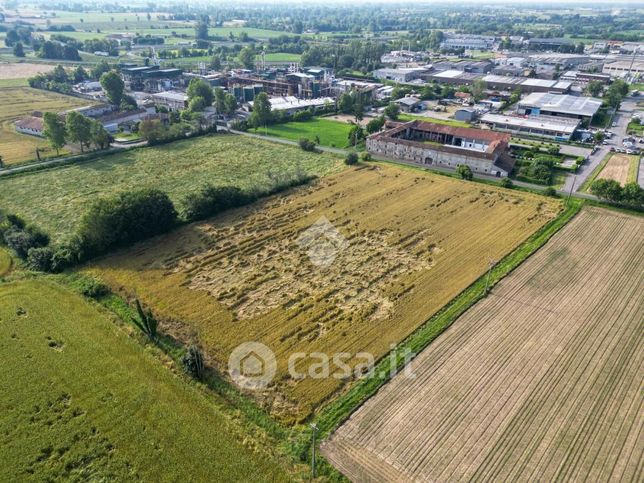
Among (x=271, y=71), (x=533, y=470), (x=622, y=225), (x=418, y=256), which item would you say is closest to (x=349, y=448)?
(x=533, y=470)

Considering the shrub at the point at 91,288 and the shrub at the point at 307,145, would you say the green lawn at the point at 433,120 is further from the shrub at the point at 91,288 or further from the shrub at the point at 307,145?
the shrub at the point at 91,288

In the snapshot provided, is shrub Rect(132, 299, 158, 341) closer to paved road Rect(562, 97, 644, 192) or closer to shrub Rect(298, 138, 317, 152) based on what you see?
shrub Rect(298, 138, 317, 152)

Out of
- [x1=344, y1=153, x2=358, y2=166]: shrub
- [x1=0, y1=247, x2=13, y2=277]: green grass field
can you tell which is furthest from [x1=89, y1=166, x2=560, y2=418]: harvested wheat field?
[x1=344, y1=153, x2=358, y2=166]: shrub

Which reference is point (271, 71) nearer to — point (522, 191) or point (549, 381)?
point (522, 191)

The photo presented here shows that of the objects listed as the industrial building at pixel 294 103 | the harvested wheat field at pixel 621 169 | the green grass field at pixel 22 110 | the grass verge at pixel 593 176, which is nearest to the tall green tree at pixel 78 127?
the green grass field at pixel 22 110

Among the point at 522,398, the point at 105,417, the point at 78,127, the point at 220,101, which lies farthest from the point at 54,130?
the point at 522,398

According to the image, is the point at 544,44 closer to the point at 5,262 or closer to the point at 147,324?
the point at 147,324
